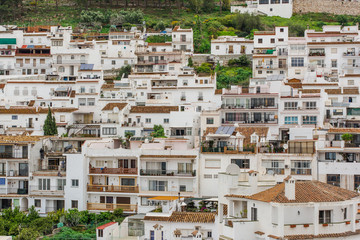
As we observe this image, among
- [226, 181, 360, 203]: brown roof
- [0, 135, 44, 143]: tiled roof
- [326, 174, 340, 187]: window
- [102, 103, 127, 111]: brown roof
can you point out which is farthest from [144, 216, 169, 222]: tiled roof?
[102, 103, 127, 111]: brown roof

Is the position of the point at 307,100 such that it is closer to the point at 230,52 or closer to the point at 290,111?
the point at 290,111

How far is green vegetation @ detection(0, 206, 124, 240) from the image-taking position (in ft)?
148

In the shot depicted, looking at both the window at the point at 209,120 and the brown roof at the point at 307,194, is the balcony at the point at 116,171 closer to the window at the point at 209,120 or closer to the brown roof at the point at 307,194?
the window at the point at 209,120

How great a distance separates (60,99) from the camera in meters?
72.7

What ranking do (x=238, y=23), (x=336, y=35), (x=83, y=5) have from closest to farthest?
(x=336, y=35), (x=238, y=23), (x=83, y=5)

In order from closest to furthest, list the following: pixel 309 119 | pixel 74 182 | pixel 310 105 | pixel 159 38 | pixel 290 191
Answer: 1. pixel 290 191
2. pixel 74 182
3. pixel 309 119
4. pixel 310 105
5. pixel 159 38

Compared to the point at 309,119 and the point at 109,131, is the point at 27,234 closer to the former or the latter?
the point at 109,131

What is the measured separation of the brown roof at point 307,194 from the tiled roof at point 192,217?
17.1 ft

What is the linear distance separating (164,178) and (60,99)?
2463 centimetres

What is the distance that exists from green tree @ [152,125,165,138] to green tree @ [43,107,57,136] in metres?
7.56

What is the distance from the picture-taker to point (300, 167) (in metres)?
49.5

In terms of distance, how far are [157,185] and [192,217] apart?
1095 centimetres

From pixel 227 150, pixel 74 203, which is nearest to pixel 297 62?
pixel 227 150

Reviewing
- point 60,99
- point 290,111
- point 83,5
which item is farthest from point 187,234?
point 83,5
